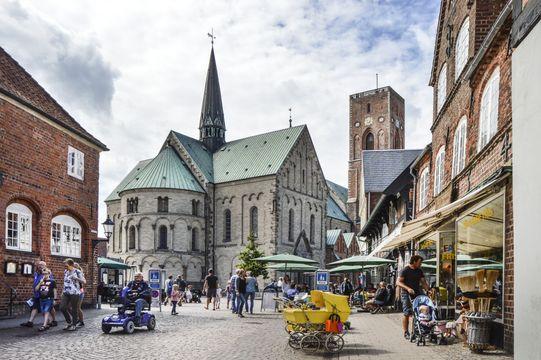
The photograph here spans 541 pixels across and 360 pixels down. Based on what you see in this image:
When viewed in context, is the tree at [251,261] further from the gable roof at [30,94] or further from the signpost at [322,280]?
the gable roof at [30,94]

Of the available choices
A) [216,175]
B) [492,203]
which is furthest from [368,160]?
[492,203]

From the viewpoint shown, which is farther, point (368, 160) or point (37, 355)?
point (368, 160)

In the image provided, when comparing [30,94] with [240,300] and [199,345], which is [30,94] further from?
[199,345]

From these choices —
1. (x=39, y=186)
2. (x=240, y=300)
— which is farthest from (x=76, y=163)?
(x=240, y=300)

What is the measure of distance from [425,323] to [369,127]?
67.9 m

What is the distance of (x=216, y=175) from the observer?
61125 mm

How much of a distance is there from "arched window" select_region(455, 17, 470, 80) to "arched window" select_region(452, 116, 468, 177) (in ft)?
5.05

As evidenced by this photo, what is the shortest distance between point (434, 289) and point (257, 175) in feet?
139

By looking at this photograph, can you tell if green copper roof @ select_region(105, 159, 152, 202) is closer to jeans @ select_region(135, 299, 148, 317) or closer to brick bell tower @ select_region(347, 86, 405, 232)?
brick bell tower @ select_region(347, 86, 405, 232)

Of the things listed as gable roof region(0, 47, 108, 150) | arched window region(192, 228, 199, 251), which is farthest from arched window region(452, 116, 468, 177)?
arched window region(192, 228, 199, 251)

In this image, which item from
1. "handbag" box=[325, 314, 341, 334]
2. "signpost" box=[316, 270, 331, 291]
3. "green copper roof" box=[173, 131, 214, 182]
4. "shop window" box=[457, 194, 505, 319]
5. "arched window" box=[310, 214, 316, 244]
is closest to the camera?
"handbag" box=[325, 314, 341, 334]

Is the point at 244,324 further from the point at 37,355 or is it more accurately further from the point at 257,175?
the point at 257,175

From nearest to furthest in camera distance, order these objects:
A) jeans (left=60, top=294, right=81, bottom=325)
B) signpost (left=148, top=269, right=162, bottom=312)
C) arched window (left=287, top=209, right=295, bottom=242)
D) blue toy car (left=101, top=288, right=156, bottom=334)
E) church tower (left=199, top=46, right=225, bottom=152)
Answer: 1. blue toy car (left=101, top=288, right=156, bottom=334)
2. jeans (left=60, top=294, right=81, bottom=325)
3. signpost (left=148, top=269, right=162, bottom=312)
4. arched window (left=287, top=209, right=295, bottom=242)
5. church tower (left=199, top=46, right=225, bottom=152)

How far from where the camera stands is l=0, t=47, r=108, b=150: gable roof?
18378 mm
